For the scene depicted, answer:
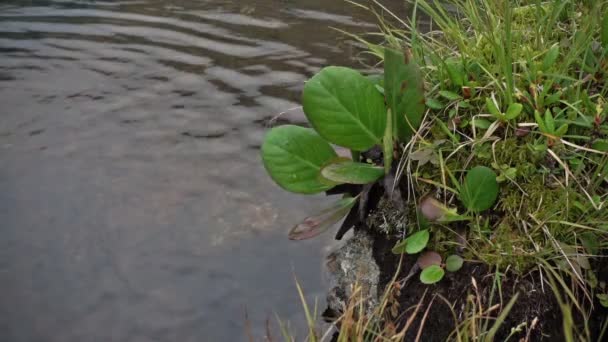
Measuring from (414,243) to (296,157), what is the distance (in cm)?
55

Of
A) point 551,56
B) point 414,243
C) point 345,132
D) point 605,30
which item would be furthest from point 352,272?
A: point 605,30

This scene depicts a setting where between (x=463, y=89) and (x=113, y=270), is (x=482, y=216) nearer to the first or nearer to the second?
(x=463, y=89)

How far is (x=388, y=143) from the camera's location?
7.06 feet

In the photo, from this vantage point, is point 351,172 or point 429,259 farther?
point 351,172

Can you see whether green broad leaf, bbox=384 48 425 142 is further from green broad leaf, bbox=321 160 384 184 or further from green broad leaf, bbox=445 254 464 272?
green broad leaf, bbox=445 254 464 272

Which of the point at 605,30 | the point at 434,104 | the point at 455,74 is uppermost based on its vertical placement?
the point at 605,30

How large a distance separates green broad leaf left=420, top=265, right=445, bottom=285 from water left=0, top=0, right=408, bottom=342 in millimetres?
605

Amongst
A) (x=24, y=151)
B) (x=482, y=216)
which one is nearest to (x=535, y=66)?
(x=482, y=216)

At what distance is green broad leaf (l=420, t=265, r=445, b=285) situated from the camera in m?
2.03

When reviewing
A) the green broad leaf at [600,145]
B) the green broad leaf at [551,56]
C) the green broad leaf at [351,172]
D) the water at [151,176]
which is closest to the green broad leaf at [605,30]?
the green broad leaf at [551,56]

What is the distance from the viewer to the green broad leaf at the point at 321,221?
235cm

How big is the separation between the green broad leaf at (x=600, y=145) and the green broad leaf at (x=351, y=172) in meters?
0.71

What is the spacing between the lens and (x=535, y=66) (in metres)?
2.18

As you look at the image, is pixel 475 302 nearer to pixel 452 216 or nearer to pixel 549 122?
pixel 452 216
